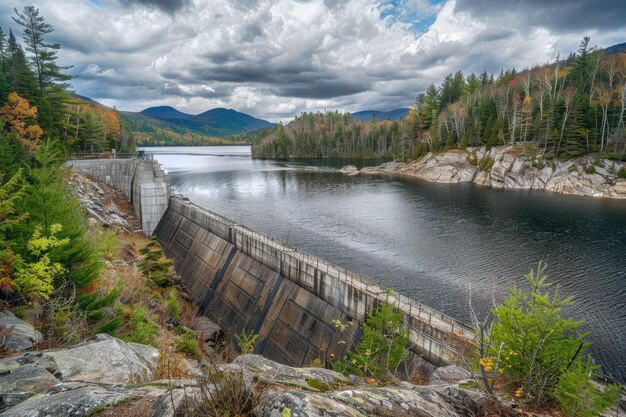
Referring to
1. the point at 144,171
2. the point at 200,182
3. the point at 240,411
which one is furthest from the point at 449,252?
the point at 200,182

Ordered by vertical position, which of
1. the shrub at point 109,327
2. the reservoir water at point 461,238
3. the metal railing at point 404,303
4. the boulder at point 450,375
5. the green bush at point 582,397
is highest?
the green bush at point 582,397

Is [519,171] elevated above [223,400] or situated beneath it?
situated beneath

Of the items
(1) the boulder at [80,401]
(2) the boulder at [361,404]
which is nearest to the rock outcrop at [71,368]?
(1) the boulder at [80,401]

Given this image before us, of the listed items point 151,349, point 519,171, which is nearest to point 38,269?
point 151,349

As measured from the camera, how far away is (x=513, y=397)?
20.4ft

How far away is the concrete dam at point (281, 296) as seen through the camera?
15.1 meters

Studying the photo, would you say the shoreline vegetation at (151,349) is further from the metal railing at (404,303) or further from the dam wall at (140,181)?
the dam wall at (140,181)

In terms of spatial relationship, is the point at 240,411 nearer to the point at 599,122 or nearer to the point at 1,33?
the point at 1,33

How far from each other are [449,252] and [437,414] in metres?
31.6

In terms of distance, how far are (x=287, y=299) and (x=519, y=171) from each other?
235ft

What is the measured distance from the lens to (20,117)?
42000mm

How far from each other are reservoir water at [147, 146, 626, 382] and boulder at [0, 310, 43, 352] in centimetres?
1334

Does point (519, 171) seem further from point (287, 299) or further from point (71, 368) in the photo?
point (71, 368)

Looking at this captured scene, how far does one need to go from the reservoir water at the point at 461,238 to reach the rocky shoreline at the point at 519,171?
5595 mm
